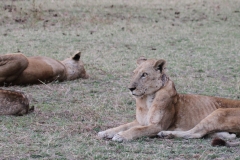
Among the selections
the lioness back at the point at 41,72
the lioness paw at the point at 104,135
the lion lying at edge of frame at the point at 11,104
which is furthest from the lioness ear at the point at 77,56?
the lioness paw at the point at 104,135

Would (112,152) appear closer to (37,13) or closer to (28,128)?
(28,128)

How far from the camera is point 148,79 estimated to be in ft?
16.8

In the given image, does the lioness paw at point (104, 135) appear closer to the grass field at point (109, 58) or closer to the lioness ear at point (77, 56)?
the grass field at point (109, 58)

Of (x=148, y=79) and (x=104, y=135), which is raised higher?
(x=148, y=79)

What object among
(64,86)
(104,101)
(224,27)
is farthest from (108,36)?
(104,101)

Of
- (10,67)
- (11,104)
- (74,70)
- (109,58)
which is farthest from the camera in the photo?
(109,58)

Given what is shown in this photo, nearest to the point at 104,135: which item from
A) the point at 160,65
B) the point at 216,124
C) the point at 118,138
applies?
the point at 118,138

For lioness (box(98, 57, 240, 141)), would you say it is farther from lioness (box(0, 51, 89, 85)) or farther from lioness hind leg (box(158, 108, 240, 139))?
lioness (box(0, 51, 89, 85))

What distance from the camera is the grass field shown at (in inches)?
183

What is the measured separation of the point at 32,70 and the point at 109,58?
92.3 inches

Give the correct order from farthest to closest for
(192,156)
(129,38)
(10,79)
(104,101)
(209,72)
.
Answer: (129,38) < (209,72) < (10,79) < (104,101) < (192,156)

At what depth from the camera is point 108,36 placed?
1207cm

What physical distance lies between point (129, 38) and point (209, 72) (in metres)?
3.50

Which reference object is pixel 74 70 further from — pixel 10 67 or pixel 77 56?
pixel 10 67
